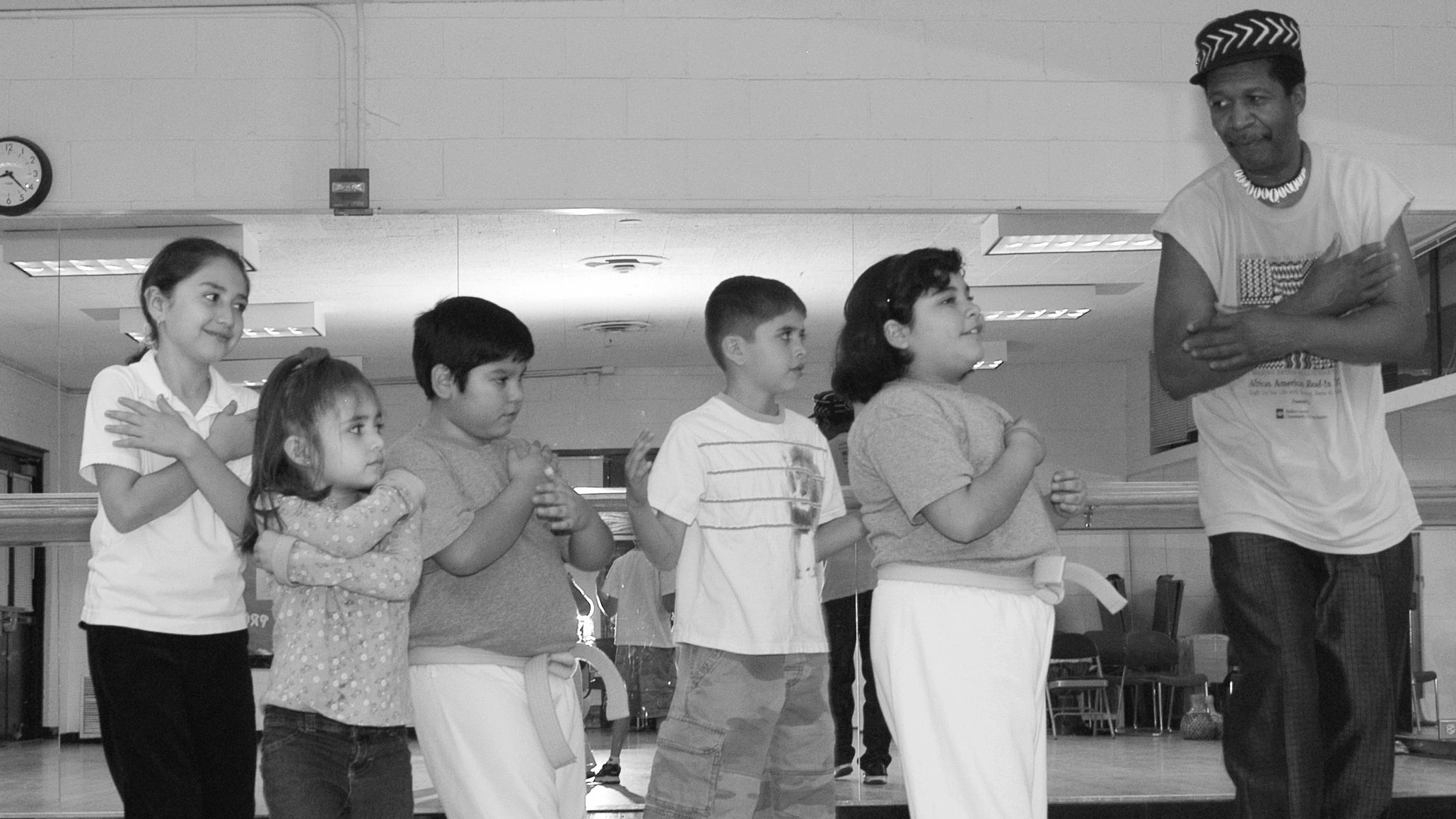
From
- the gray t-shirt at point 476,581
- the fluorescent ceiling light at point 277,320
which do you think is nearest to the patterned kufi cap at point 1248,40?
the gray t-shirt at point 476,581

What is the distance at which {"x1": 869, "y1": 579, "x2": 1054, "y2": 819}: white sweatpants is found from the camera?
7.50 ft

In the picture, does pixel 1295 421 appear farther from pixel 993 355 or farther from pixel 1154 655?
pixel 993 355

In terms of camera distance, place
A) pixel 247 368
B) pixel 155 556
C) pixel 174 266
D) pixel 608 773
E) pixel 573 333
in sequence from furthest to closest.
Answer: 1. pixel 573 333
2. pixel 247 368
3. pixel 608 773
4. pixel 174 266
5. pixel 155 556

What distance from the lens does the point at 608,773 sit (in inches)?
149

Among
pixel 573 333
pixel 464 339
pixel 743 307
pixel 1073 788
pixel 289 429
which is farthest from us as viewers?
pixel 573 333

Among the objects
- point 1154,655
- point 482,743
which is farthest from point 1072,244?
point 482,743

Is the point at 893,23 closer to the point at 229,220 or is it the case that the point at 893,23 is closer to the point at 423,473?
the point at 229,220

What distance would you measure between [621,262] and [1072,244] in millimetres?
1851

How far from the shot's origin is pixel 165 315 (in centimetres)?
260

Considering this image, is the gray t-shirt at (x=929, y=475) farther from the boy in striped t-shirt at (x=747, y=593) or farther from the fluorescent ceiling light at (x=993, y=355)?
the fluorescent ceiling light at (x=993, y=355)

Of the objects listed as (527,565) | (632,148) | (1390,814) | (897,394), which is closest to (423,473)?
(527,565)

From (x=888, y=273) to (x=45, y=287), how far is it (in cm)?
423

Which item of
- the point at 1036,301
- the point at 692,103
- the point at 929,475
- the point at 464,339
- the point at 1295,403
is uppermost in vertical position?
the point at 692,103

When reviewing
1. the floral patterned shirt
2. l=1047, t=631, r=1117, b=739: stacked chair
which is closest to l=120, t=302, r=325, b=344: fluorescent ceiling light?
l=1047, t=631, r=1117, b=739: stacked chair
